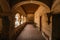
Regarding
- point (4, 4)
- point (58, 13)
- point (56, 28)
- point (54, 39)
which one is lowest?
point (54, 39)

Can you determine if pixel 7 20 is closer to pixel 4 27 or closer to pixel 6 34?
pixel 4 27

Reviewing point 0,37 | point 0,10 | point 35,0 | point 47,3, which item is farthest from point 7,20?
point 47,3

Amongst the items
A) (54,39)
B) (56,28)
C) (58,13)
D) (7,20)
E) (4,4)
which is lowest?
(54,39)

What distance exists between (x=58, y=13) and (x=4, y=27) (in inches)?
103

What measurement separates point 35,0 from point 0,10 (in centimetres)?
175

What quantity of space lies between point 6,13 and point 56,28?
249 cm

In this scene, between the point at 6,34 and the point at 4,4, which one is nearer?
the point at 4,4

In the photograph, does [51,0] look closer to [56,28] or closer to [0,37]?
[56,28]

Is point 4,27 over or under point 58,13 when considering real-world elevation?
under

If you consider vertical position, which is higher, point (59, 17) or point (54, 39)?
point (59, 17)

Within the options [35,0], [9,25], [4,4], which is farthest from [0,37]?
[35,0]

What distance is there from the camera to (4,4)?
452cm

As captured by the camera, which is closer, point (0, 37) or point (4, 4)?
point (4, 4)

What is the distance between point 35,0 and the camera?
15.8ft
